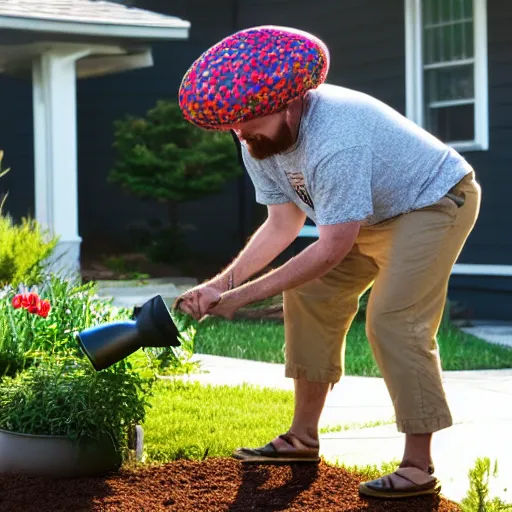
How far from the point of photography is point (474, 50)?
406 inches

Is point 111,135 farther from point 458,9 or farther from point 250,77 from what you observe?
point 250,77

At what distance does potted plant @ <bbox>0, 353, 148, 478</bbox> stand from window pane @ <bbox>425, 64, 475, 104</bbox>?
23.8ft

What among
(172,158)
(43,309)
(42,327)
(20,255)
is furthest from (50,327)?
(172,158)

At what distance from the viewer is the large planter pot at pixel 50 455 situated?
3.88 meters

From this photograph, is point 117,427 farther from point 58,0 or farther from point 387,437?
point 58,0

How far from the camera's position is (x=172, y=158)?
12.8 metres

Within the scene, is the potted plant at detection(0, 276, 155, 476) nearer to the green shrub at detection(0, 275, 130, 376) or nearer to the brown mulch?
the brown mulch

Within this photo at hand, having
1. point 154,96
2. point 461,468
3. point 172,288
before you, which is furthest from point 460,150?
point 461,468

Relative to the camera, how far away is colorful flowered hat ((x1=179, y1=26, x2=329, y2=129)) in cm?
327

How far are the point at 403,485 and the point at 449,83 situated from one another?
7629 millimetres

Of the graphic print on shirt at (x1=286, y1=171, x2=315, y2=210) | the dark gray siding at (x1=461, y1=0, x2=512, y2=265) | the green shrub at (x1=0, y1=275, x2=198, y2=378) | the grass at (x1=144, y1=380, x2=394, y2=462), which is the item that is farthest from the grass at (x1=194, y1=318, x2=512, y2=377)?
the graphic print on shirt at (x1=286, y1=171, x2=315, y2=210)

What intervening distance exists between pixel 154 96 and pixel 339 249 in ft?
37.6

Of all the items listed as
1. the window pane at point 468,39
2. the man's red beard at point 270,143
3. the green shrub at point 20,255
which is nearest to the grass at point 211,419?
the man's red beard at point 270,143

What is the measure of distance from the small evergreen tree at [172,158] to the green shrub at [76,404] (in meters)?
8.60
